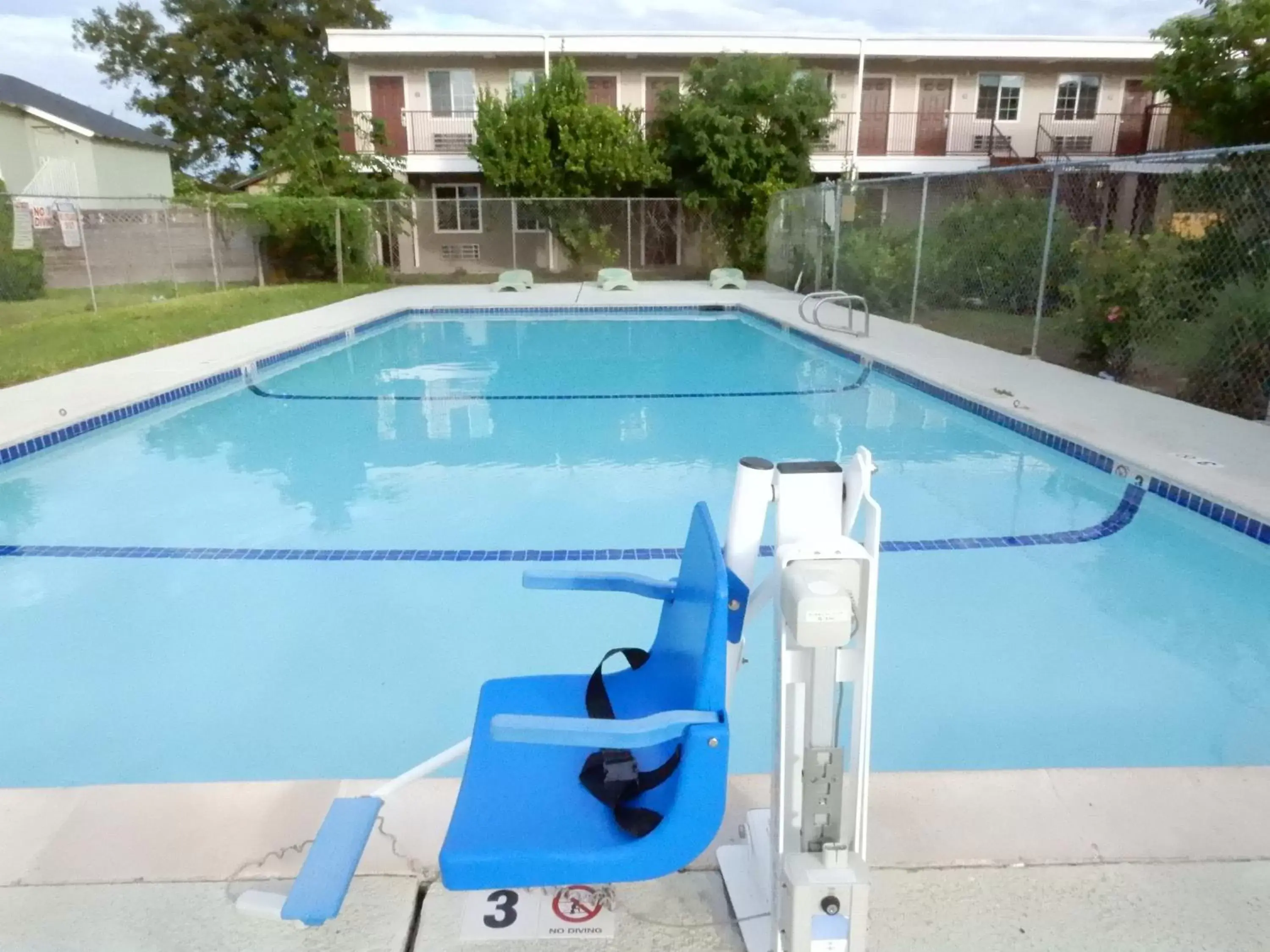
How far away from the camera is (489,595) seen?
376cm

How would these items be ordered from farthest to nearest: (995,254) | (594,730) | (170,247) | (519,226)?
1. (519,226)
2. (170,247)
3. (995,254)
4. (594,730)

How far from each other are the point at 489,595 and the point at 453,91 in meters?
17.3

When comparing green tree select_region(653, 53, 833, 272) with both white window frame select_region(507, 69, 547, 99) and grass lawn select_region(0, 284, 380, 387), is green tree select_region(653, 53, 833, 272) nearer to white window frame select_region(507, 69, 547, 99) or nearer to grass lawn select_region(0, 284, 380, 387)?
white window frame select_region(507, 69, 547, 99)

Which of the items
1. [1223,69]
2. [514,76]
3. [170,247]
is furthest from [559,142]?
[1223,69]

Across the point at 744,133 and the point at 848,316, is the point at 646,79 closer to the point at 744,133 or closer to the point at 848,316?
the point at 744,133

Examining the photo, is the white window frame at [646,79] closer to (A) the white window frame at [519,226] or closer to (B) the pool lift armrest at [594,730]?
(A) the white window frame at [519,226]

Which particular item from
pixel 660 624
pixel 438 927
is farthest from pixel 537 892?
pixel 660 624

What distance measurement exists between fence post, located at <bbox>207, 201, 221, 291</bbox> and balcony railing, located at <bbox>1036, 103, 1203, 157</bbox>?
50.9 feet

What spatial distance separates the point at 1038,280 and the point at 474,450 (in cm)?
626

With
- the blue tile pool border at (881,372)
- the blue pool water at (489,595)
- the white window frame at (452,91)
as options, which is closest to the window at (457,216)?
the white window frame at (452,91)

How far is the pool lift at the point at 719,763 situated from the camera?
1.23 m

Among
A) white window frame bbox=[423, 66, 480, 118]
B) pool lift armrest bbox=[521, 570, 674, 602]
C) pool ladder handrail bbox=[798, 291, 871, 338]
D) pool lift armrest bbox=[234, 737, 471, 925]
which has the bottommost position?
pool lift armrest bbox=[234, 737, 471, 925]

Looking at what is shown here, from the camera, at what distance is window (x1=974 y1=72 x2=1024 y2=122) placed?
18938 millimetres

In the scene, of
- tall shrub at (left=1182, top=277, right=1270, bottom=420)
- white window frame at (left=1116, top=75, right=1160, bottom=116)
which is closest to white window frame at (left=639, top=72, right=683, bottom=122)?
white window frame at (left=1116, top=75, right=1160, bottom=116)
